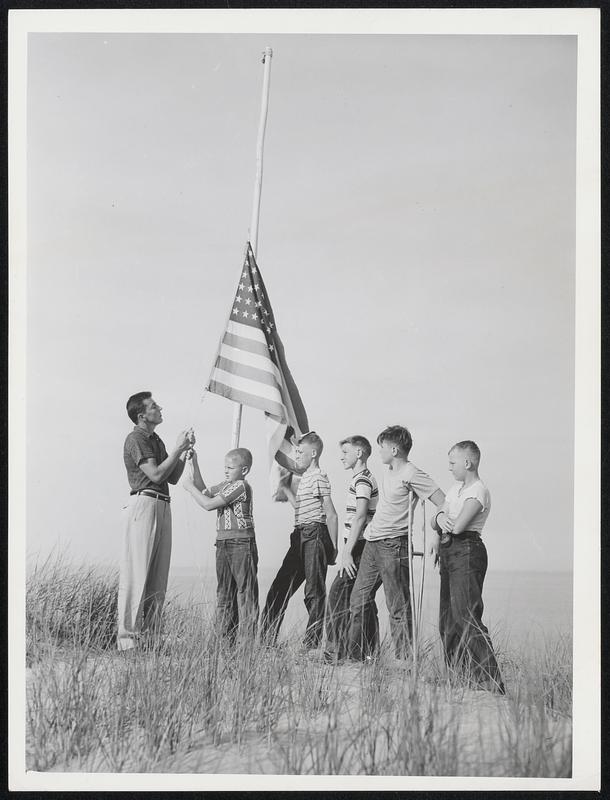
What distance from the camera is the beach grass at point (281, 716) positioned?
4.99 metres

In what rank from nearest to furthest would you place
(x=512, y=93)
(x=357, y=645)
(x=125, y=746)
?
(x=125, y=746), (x=357, y=645), (x=512, y=93)

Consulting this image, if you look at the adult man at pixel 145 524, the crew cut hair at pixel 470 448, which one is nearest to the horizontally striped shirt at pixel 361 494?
the crew cut hair at pixel 470 448

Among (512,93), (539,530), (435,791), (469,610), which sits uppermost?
(512,93)

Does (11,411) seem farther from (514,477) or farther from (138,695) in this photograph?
(514,477)

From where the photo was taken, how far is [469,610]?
5.30 metres

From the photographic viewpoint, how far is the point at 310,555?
5.61m

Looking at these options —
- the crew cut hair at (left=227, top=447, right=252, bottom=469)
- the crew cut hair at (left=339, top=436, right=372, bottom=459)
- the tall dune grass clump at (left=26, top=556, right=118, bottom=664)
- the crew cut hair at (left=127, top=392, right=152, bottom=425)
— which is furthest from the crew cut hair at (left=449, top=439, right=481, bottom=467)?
the tall dune grass clump at (left=26, top=556, right=118, bottom=664)

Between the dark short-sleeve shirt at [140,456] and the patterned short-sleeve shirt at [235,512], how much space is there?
335 mm

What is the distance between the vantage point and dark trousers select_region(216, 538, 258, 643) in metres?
5.50

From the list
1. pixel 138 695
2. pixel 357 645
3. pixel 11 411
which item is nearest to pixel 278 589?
pixel 357 645

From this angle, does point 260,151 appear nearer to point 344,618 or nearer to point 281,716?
point 344,618

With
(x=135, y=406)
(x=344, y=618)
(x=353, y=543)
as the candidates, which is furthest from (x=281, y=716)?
(x=135, y=406)

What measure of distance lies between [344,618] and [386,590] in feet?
1.00

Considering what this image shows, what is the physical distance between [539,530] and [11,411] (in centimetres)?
305
